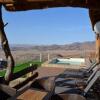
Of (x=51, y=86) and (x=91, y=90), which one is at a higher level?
(x=51, y=86)

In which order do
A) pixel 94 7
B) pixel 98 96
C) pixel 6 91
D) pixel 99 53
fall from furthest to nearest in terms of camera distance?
1. pixel 99 53
2. pixel 98 96
3. pixel 94 7
4. pixel 6 91

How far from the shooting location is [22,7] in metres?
3.96

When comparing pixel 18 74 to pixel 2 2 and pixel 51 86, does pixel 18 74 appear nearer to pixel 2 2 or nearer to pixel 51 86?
pixel 2 2

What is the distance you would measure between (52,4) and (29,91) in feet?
3.77

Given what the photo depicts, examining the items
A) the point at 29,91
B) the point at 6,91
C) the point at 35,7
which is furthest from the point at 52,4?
the point at 6,91

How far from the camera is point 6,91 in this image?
2885mm

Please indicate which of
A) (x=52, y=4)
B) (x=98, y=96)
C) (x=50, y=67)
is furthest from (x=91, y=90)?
(x=50, y=67)

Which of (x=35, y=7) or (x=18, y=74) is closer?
(x=18, y=74)

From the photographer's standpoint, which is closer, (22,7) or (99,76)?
(22,7)

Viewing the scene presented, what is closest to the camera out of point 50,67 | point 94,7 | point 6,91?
point 6,91

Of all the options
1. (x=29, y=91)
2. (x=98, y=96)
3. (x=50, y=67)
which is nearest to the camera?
(x=29, y=91)

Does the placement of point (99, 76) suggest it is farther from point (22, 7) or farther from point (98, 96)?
point (22, 7)

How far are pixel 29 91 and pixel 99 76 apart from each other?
321 cm

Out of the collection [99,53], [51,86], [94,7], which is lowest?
[99,53]
